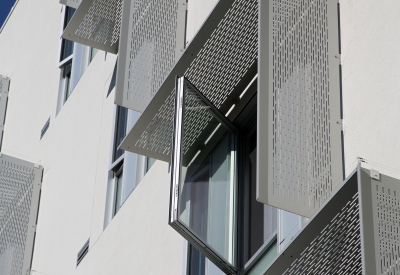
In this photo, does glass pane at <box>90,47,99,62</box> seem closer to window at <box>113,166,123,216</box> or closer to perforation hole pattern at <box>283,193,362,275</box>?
window at <box>113,166,123,216</box>

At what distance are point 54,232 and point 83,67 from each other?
3.01 m

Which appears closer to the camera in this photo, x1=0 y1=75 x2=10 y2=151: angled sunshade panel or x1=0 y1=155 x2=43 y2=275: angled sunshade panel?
x1=0 y1=155 x2=43 y2=275: angled sunshade panel

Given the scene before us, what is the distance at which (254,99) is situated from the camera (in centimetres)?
783

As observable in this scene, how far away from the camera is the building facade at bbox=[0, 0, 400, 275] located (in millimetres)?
5727

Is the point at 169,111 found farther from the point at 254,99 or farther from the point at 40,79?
the point at 40,79

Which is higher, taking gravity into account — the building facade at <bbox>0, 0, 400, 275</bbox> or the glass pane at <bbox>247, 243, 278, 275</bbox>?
the building facade at <bbox>0, 0, 400, 275</bbox>

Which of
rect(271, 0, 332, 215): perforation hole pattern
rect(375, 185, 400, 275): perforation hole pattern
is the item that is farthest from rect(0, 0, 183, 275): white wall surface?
rect(375, 185, 400, 275): perforation hole pattern

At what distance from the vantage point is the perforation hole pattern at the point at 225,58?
7340 millimetres

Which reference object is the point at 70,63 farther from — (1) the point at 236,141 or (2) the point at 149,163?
(1) the point at 236,141

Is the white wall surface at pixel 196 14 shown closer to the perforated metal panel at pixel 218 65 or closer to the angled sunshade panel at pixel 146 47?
the angled sunshade panel at pixel 146 47

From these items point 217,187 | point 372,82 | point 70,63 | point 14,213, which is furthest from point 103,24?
point 372,82

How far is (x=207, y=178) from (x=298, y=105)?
4.27 feet

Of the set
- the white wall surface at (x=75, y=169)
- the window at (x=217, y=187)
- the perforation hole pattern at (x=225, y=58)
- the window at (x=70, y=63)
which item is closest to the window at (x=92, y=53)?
the window at (x=70, y=63)

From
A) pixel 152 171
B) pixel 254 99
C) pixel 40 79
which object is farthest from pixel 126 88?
pixel 40 79
